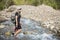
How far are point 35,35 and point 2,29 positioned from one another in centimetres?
51

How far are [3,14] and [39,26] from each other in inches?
22.7

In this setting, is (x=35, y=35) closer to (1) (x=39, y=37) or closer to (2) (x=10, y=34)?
(1) (x=39, y=37)

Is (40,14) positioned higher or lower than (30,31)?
higher

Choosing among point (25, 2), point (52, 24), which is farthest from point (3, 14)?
point (52, 24)

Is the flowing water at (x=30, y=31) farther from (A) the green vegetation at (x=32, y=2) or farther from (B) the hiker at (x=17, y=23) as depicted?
(A) the green vegetation at (x=32, y=2)

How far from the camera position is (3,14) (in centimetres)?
462

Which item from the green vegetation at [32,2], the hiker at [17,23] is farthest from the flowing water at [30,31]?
the green vegetation at [32,2]

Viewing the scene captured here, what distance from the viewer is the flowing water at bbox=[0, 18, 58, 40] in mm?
4457

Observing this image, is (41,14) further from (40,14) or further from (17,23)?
(17,23)

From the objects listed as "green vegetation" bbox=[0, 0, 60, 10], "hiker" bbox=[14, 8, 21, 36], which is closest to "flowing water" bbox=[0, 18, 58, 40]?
"hiker" bbox=[14, 8, 21, 36]

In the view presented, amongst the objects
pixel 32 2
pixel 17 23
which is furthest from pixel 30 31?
pixel 32 2

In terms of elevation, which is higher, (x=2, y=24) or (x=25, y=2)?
(x=25, y=2)

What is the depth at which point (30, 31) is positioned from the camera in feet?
14.8

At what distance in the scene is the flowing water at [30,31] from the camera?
14.6 ft
